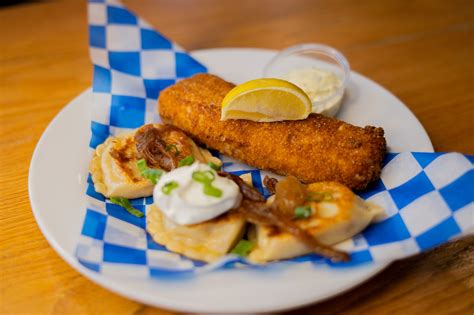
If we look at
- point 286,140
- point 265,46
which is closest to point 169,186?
point 286,140

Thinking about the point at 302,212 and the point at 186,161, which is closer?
the point at 302,212

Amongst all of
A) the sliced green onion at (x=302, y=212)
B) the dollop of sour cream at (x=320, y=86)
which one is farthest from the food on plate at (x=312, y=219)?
the dollop of sour cream at (x=320, y=86)

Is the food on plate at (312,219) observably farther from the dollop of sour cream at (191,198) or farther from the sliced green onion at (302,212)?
the dollop of sour cream at (191,198)

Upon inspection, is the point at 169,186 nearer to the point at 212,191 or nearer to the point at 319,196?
the point at 212,191

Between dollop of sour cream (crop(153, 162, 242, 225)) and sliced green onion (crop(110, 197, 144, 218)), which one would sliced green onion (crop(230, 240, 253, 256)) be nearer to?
dollop of sour cream (crop(153, 162, 242, 225))

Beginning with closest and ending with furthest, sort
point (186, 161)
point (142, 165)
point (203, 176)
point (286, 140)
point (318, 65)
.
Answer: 1. point (203, 176)
2. point (186, 161)
3. point (142, 165)
4. point (286, 140)
5. point (318, 65)

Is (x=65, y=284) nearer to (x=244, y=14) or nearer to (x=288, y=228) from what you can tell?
(x=288, y=228)

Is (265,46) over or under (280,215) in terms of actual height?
over
